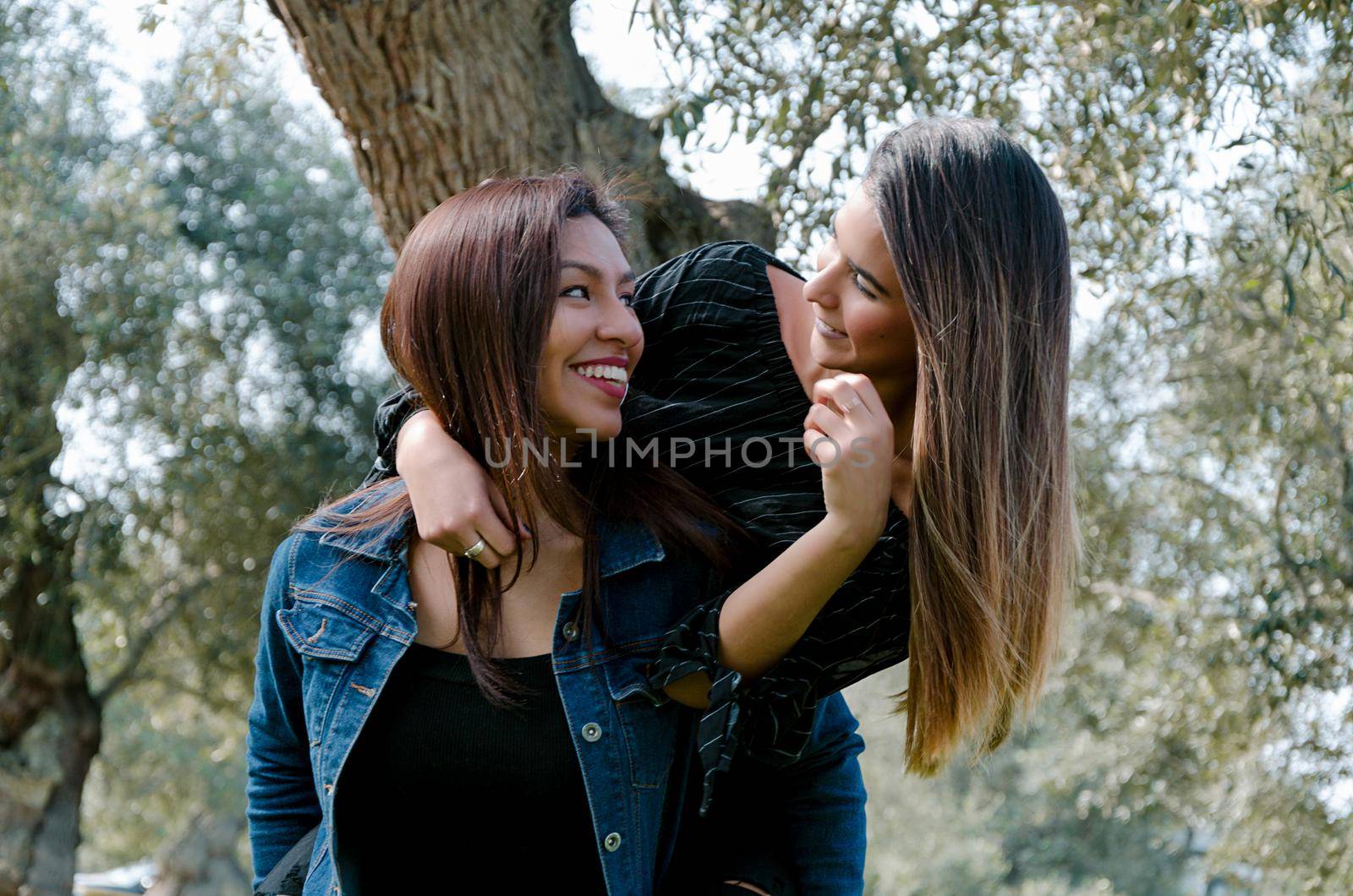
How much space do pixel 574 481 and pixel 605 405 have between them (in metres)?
0.24

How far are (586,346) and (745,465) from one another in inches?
15.9

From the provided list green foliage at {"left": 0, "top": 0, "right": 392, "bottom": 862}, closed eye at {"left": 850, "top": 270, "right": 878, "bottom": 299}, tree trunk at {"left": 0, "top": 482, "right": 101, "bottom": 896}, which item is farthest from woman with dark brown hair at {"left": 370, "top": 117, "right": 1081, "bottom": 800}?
tree trunk at {"left": 0, "top": 482, "right": 101, "bottom": 896}

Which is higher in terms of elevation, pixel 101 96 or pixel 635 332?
pixel 101 96

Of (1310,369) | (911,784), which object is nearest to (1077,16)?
(1310,369)

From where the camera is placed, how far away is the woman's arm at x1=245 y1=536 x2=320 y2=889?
2.39m

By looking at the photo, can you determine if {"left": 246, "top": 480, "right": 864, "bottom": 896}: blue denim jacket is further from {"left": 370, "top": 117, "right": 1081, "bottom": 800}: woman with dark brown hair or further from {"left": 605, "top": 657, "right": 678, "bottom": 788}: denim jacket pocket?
{"left": 370, "top": 117, "right": 1081, "bottom": 800}: woman with dark brown hair

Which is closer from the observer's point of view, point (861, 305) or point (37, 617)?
point (861, 305)

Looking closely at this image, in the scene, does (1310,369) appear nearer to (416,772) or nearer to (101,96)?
(416,772)

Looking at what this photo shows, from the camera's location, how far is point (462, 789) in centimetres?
217

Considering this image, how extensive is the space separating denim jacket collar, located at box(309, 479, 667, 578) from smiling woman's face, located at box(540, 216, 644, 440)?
0.59ft

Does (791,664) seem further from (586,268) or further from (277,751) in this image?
(277,751)

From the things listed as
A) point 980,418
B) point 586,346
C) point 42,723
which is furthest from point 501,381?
point 42,723

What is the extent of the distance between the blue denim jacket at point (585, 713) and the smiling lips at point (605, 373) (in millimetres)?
255

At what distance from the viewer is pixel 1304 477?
23.0 feet
